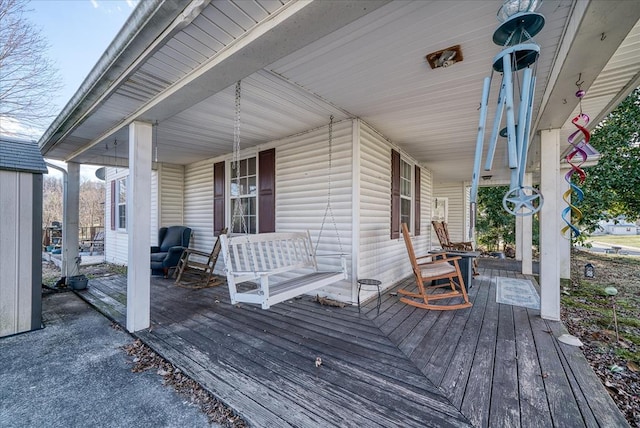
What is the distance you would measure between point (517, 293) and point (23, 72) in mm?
11802

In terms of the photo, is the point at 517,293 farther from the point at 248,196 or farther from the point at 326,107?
the point at 248,196

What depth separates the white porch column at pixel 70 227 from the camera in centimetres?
498

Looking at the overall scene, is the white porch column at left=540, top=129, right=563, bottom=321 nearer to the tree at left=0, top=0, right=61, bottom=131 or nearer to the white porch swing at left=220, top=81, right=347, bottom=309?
the white porch swing at left=220, top=81, right=347, bottom=309

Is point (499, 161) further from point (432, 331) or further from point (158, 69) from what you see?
point (158, 69)

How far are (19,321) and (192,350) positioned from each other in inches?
90.0

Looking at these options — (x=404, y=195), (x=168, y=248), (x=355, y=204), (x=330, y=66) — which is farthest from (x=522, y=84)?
(x=168, y=248)

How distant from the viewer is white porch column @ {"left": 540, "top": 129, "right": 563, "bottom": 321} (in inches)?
124

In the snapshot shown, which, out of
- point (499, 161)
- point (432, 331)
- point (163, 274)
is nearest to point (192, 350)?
point (432, 331)

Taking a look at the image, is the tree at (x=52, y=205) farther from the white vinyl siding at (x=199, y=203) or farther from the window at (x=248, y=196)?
the window at (x=248, y=196)

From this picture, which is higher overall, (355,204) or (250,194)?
(250,194)

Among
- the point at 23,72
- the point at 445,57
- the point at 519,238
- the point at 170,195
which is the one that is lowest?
the point at 519,238

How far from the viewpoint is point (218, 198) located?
19.1 ft

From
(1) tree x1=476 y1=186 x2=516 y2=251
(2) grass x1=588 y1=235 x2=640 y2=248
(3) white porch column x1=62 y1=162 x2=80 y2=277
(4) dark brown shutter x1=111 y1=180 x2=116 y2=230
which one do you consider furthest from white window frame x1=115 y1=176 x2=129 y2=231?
(2) grass x1=588 y1=235 x2=640 y2=248

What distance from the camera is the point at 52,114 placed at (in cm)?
711
